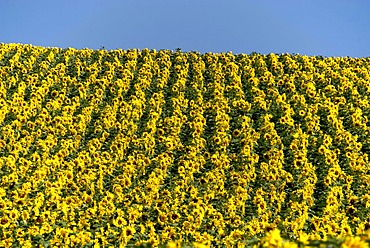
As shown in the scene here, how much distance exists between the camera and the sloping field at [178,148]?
10.5 meters

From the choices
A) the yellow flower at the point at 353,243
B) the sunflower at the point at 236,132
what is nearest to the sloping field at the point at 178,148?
the sunflower at the point at 236,132

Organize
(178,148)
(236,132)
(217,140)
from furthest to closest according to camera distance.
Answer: (236,132)
(217,140)
(178,148)

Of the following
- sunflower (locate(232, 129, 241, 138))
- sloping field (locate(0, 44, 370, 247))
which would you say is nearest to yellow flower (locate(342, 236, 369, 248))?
sloping field (locate(0, 44, 370, 247))

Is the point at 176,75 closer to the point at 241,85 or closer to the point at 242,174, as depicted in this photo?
the point at 241,85

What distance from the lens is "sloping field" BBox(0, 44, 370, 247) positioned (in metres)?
10.5

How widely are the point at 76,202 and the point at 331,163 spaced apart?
6.04 meters

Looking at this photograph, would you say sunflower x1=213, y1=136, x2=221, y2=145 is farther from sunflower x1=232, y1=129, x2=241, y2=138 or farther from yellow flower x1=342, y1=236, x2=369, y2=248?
yellow flower x1=342, y1=236, x2=369, y2=248

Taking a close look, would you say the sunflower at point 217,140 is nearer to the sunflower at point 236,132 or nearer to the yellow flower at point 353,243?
the sunflower at point 236,132

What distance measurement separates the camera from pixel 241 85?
1834 cm

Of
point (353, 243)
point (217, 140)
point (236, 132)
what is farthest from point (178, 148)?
point (353, 243)

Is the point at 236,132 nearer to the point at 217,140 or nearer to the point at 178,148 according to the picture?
the point at 217,140

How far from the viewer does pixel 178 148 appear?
547 inches

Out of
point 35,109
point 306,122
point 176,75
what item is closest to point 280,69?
point 176,75

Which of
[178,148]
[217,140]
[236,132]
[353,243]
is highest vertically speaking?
[236,132]
